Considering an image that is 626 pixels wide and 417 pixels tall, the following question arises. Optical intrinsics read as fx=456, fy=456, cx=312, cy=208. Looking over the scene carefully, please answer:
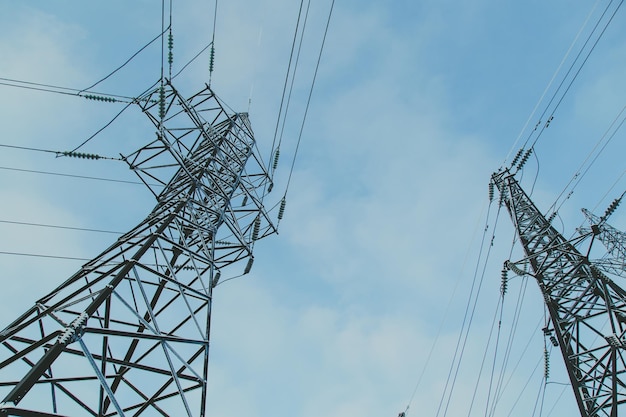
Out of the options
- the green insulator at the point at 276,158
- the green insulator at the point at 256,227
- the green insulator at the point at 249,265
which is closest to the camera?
the green insulator at the point at 249,265

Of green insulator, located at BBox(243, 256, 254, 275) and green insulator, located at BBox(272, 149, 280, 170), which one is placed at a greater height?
green insulator, located at BBox(272, 149, 280, 170)

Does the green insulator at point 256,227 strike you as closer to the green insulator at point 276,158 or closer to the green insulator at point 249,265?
the green insulator at point 249,265

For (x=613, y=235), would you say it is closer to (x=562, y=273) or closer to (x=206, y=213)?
(x=562, y=273)

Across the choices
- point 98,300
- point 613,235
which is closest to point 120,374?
point 98,300

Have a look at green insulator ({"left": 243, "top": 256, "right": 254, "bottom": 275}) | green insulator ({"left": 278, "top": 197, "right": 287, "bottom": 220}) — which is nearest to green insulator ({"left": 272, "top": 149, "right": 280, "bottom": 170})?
green insulator ({"left": 278, "top": 197, "right": 287, "bottom": 220})

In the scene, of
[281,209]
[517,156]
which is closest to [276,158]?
[281,209]

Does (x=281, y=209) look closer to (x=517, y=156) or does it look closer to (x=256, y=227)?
(x=256, y=227)

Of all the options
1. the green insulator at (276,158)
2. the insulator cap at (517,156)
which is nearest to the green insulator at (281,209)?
the green insulator at (276,158)

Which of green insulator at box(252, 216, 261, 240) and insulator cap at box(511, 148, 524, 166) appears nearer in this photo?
green insulator at box(252, 216, 261, 240)

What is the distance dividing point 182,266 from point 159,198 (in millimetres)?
1997

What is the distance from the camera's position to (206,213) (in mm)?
9438

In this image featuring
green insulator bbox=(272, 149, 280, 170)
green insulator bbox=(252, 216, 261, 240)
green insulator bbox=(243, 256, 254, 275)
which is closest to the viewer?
green insulator bbox=(243, 256, 254, 275)

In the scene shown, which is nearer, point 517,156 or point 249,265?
point 249,265

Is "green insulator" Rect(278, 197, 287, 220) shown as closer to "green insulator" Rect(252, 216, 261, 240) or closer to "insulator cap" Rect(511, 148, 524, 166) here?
"green insulator" Rect(252, 216, 261, 240)
